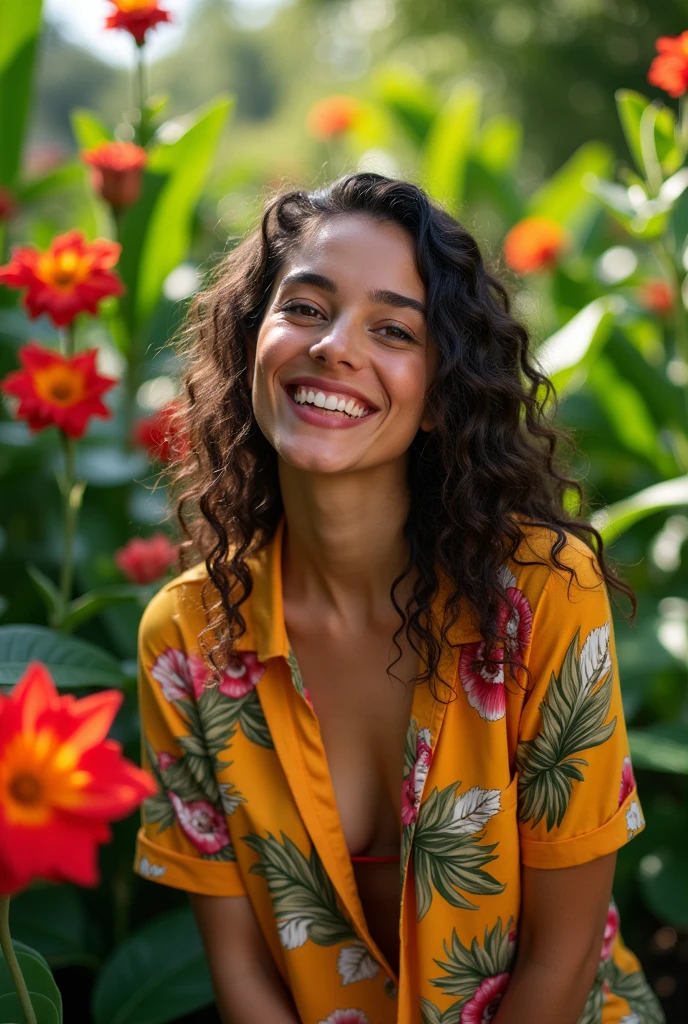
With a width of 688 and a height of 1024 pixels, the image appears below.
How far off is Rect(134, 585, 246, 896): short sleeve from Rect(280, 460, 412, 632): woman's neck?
174 millimetres

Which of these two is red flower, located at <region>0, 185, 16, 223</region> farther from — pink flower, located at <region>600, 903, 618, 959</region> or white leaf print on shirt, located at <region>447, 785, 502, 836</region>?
pink flower, located at <region>600, 903, 618, 959</region>

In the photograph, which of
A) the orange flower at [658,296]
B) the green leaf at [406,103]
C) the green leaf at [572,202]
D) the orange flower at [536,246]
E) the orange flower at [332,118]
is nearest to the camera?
the orange flower at [658,296]

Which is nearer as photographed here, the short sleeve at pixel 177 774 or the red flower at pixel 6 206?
the short sleeve at pixel 177 774

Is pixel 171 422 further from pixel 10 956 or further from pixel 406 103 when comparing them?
pixel 406 103

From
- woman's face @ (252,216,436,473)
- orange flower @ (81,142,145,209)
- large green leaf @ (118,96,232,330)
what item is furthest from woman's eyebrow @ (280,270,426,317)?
large green leaf @ (118,96,232,330)

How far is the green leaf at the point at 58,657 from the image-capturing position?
1.53 meters

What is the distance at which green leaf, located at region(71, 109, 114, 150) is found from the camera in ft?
8.56

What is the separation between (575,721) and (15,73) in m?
2.05

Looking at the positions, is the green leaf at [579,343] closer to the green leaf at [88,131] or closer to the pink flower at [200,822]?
the pink flower at [200,822]

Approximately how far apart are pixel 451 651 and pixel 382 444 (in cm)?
27

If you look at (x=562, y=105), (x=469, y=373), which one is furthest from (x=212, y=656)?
(x=562, y=105)

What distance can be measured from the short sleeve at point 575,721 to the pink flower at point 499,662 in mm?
17

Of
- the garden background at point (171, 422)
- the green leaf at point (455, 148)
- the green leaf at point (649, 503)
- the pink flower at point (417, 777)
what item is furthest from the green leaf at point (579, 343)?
the green leaf at point (455, 148)

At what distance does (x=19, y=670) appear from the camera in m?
1.49
